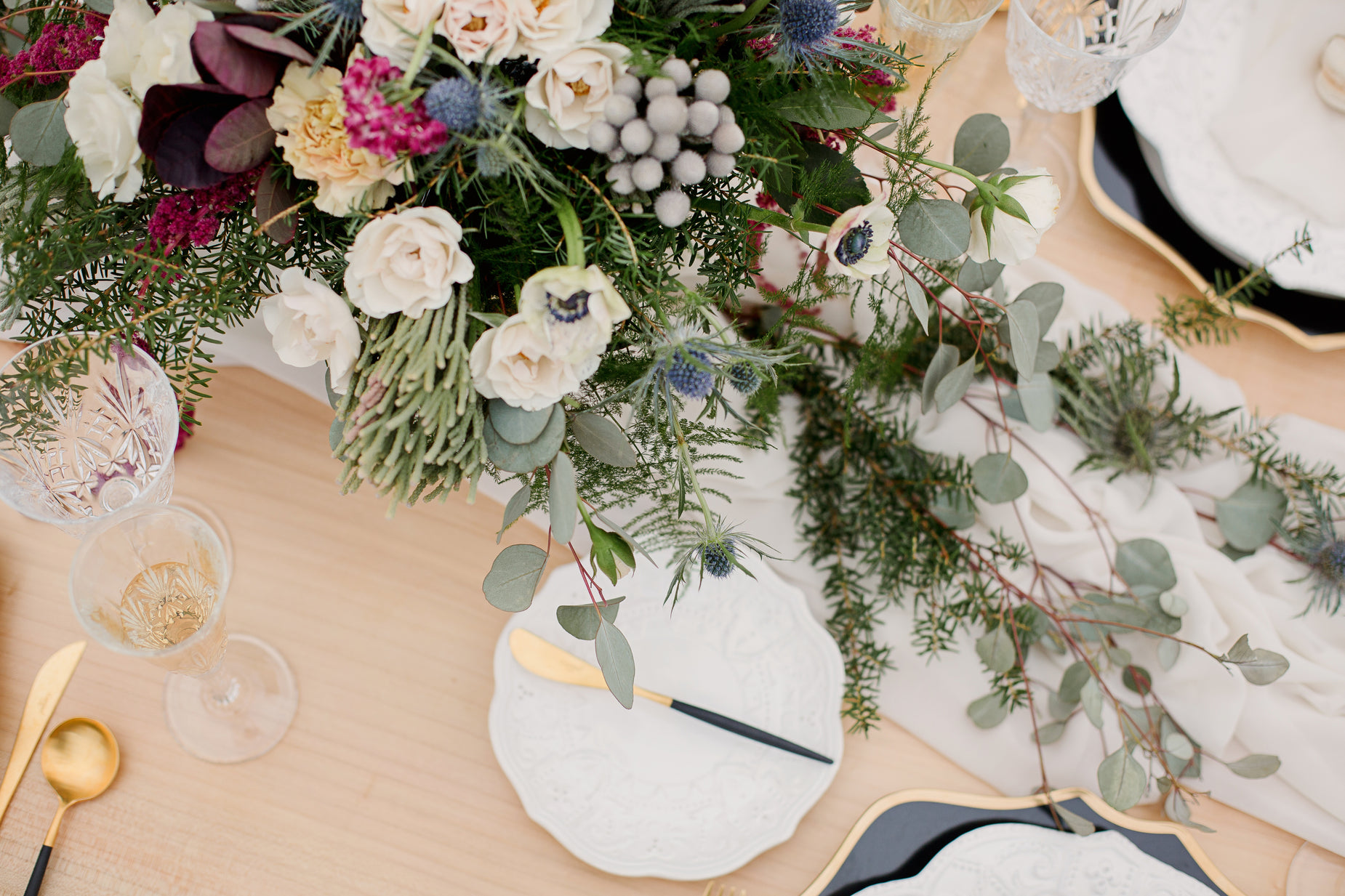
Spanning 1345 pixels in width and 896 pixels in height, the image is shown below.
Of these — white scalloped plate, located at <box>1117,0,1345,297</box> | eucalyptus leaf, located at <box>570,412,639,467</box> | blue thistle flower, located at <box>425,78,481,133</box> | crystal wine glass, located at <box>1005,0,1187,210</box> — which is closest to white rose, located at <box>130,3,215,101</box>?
blue thistle flower, located at <box>425,78,481,133</box>

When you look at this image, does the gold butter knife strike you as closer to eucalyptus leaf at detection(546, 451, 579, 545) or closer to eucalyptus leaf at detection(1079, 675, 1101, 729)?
eucalyptus leaf at detection(546, 451, 579, 545)

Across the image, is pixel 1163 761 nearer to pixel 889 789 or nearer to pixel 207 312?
pixel 889 789

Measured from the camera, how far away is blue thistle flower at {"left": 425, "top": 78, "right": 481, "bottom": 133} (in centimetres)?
30

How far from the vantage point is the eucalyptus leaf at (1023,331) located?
0.44 metres

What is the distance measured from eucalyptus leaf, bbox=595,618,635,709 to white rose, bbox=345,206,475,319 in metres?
0.20

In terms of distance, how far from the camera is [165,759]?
1.87 feet

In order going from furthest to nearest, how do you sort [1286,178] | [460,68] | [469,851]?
[1286,178] < [469,851] < [460,68]

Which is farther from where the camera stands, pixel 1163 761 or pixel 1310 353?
pixel 1310 353

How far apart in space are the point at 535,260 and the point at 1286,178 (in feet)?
2.50

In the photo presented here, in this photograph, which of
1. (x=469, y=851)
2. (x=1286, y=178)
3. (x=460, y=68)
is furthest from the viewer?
(x=1286, y=178)

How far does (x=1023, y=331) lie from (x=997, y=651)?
0.29 metres

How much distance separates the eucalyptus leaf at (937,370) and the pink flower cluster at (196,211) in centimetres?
40

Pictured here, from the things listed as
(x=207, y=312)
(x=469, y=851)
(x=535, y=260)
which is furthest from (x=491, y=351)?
(x=469, y=851)

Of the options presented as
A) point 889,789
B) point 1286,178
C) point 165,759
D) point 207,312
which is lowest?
point 165,759
